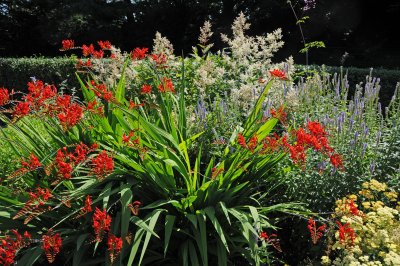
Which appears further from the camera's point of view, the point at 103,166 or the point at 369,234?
the point at 369,234

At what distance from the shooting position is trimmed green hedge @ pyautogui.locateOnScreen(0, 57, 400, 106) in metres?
8.38

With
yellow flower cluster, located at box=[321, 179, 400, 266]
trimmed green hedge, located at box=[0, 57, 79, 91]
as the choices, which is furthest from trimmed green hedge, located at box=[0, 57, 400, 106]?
yellow flower cluster, located at box=[321, 179, 400, 266]

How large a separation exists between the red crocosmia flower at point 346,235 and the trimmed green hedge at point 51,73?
6.45 m

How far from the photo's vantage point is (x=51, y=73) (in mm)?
10742

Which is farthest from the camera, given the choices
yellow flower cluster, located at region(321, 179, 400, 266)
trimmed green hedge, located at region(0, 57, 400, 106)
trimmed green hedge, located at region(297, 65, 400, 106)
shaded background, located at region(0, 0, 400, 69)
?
shaded background, located at region(0, 0, 400, 69)

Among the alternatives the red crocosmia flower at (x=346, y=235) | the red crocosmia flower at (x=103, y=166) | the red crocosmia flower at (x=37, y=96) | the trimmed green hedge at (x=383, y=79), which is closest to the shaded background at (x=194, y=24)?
the trimmed green hedge at (x=383, y=79)

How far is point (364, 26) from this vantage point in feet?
52.1

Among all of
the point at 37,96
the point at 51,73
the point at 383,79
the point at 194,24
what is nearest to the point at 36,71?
the point at 51,73

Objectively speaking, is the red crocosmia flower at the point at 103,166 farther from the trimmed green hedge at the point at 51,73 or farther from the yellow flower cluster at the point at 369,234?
the trimmed green hedge at the point at 51,73

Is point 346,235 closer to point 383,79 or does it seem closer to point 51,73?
point 383,79

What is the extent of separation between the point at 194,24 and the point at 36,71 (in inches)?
388

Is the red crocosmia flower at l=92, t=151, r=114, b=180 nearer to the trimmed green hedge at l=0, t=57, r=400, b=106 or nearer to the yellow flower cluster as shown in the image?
the yellow flower cluster

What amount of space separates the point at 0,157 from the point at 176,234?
2.18 metres

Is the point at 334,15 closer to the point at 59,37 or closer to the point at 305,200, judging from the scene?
the point at 59,37
